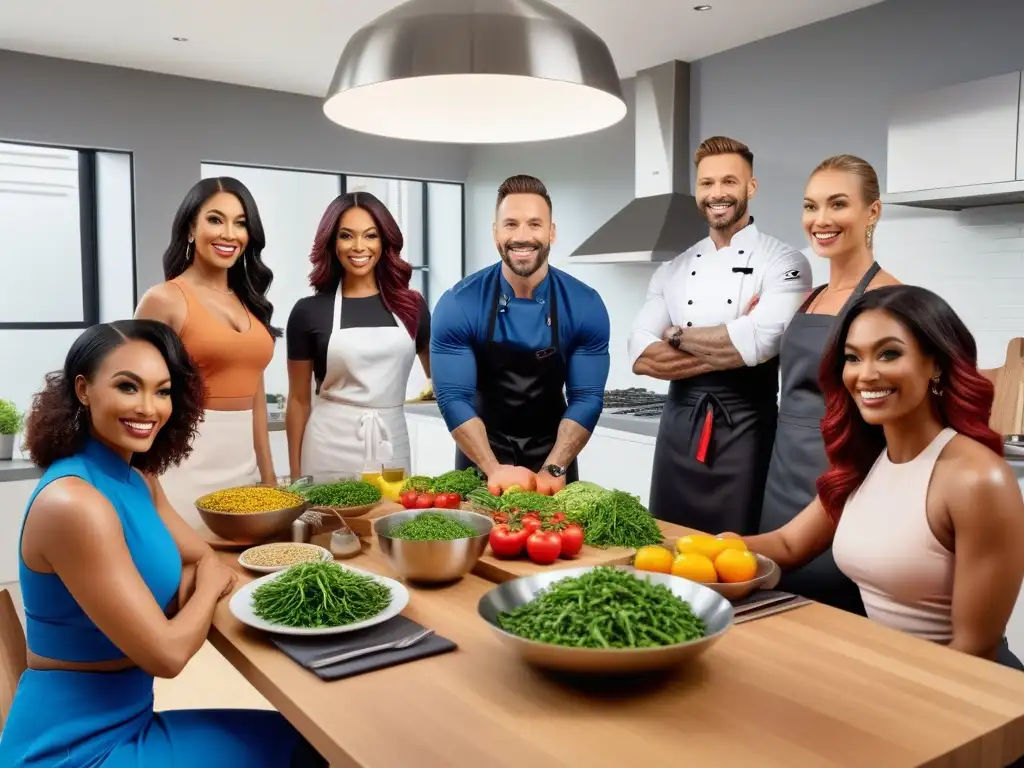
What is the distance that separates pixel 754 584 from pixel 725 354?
3.86ft

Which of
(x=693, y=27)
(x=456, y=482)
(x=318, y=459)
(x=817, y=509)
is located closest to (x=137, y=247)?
(x=318, y=459)

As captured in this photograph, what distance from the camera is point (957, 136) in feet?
11.9

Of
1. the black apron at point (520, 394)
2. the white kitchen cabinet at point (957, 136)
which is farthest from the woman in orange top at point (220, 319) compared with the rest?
the white kitchen cabinet at point (957, 136)

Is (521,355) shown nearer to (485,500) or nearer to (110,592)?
(485,500)

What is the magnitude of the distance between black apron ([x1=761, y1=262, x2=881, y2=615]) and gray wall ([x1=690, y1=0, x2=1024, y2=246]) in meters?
1.66

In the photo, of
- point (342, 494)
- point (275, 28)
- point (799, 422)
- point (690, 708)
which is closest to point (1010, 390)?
point (799, 422)

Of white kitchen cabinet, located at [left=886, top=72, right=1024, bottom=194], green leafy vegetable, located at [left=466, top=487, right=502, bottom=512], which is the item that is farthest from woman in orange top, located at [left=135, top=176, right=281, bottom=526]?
white kitchen cabinet, located at [left=886, top=72, right=1024, bottom=194]

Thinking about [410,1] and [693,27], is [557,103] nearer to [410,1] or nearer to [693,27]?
[410,1]

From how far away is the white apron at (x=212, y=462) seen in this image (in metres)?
2.85

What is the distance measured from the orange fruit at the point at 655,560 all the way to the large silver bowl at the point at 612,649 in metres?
0.21

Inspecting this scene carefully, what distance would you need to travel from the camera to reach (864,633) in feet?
5.18

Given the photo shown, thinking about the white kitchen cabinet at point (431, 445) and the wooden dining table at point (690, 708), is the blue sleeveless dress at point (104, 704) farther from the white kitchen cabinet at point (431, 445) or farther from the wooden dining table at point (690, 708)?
the white kitchen cabinet at point (431, 445)

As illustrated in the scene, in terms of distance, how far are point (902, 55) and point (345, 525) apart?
11.5ft

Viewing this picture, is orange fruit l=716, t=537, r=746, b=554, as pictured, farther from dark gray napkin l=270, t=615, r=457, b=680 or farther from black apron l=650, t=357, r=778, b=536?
black apron l=650, t=357, r=778, b=536
